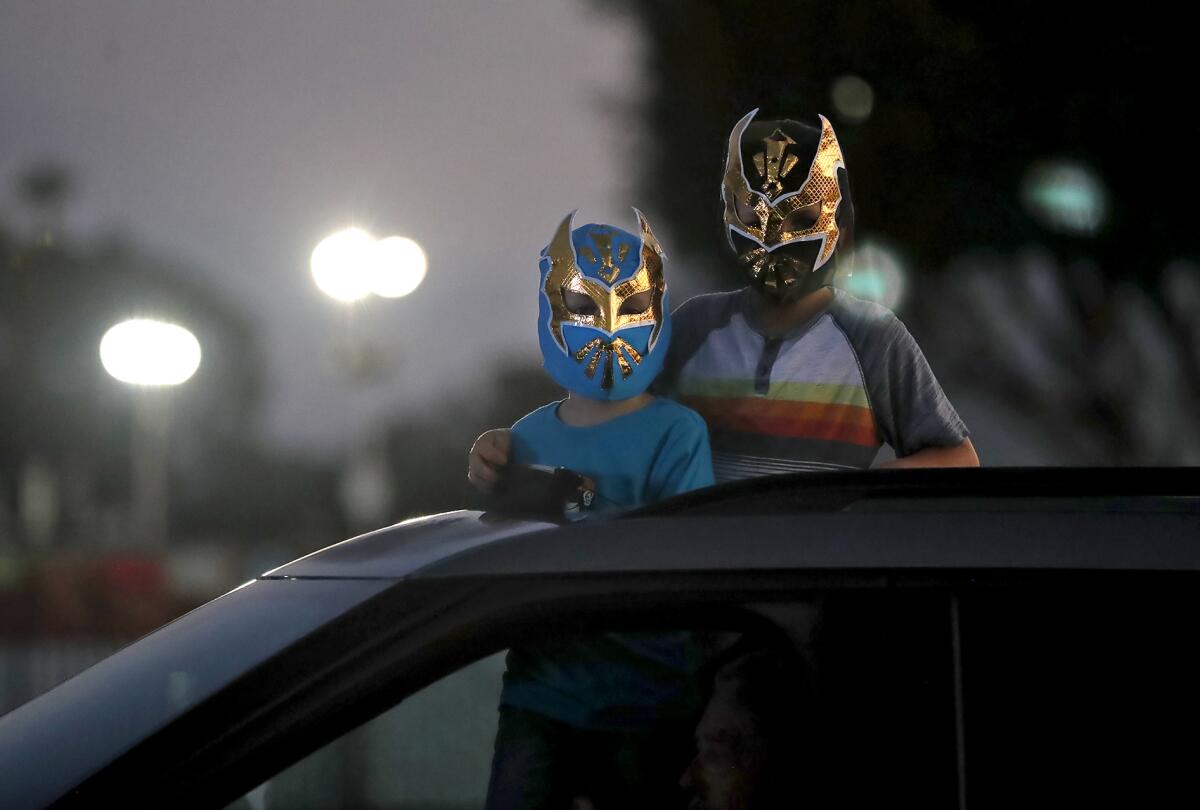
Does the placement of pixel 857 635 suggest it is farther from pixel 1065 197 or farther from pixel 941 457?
pixel 1065 197

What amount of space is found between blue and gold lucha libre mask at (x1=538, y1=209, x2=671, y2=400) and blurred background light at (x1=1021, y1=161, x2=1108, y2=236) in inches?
428

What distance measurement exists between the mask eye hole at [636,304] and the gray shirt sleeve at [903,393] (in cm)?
44

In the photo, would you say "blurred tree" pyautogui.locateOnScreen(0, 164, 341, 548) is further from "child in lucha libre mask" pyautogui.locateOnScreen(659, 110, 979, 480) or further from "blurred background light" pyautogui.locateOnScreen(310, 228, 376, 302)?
"child in lucha libre mask" pyautogui.locateOnScreen(659, 110, 979, 480)

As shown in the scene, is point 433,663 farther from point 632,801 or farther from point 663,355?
point 663,355

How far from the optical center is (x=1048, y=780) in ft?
5.82

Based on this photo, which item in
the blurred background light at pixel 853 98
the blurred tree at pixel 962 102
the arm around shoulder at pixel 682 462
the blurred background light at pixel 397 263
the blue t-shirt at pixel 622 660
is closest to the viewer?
the blue t-shirt at pixel 622 660

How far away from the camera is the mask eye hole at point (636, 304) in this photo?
338 centimetres

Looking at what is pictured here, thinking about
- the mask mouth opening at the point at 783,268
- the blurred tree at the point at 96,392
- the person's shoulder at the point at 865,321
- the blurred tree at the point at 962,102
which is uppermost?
the blurred tree at the point at 962,102

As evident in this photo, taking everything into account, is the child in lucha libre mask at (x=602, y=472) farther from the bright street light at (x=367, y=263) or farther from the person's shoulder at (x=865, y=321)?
the bright street light at (x=367, y=263)

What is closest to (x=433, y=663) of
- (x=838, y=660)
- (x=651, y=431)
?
(x=838, y=660)

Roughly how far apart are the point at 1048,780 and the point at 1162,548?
31 centimetres

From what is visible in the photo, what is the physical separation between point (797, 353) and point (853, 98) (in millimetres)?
11400

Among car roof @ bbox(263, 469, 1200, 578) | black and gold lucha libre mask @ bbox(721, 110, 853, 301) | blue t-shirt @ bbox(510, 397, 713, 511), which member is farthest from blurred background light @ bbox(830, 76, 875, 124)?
car roof @ bbox(263, 469, 1200, 578)

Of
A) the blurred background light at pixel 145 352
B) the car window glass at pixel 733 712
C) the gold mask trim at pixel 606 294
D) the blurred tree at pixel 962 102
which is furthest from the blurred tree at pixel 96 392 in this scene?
the car window glass at pixel 733 712
